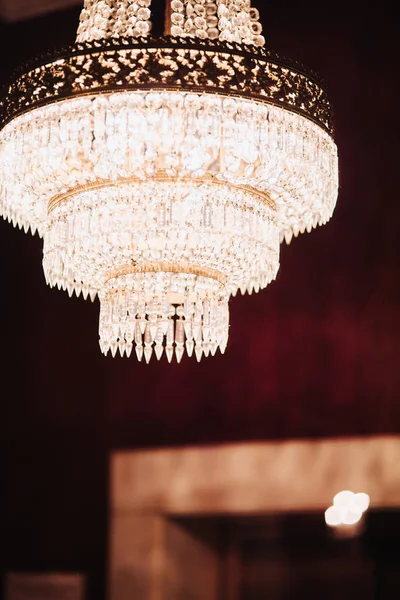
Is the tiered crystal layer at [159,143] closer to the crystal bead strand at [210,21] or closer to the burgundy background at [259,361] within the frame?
the crystal bead strand at [210,21]

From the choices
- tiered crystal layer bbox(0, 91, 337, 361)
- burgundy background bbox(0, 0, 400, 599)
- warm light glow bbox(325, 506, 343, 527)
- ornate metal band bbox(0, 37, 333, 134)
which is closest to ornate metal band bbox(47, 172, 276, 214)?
tiered crystal layer bbox(0, 91, 337, 361)

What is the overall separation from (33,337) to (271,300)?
3.94ft

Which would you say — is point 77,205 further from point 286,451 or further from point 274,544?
point 274,544

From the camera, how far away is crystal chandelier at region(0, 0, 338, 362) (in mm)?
2072

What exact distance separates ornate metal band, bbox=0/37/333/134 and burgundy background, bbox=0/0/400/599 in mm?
1811

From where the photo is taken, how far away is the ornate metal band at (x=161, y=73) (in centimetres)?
210

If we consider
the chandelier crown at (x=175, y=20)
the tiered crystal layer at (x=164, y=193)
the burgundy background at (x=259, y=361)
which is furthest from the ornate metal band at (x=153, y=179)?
the burgundy background at (x=259, y=361)

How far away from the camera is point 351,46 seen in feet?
13.8

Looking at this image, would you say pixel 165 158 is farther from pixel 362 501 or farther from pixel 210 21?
pixel 362 501

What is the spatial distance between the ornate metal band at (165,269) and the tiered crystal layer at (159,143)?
0.21 m

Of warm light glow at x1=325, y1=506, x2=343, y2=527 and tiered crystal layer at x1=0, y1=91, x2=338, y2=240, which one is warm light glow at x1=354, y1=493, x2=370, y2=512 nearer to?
warm light glow at x1=325, y1=506, x2=343, y2=527

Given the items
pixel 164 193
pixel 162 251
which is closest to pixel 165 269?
pixel 162 251

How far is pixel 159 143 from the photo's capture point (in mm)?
2057

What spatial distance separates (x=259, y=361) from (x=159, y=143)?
217 cm
